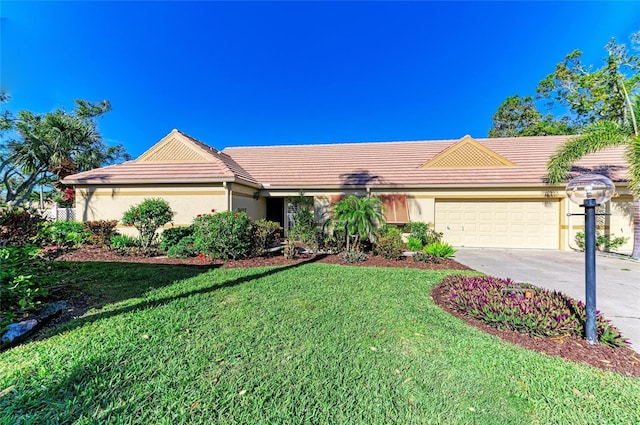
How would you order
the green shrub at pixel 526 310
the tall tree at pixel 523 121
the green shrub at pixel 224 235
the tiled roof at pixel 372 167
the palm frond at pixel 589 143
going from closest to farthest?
the green shrub at pixel 526 310
the green shrub at pixel 224 235
the palm frond at pixel 589 143
the tiled roof at pixel 372 167
the tall tree at pixel 523 121

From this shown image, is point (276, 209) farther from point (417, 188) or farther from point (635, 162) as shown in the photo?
point (635, 162)

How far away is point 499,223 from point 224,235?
11.9 m

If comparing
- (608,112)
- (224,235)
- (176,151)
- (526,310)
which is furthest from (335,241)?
(608,112)

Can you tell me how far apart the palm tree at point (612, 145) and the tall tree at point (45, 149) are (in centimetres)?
2725

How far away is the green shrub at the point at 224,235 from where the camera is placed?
7.99m

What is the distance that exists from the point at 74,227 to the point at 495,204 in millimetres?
18144

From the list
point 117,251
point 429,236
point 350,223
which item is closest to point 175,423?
point 350,223

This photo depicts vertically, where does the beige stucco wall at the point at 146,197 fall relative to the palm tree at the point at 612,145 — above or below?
below

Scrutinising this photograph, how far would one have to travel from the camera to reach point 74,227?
10.5m

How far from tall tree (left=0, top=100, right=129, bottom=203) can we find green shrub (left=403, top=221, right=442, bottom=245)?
2183 centimetres

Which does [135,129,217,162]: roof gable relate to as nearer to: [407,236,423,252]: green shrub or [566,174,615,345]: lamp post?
[407,236,423,252]: green shrub

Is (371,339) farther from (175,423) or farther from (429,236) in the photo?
(429,236)

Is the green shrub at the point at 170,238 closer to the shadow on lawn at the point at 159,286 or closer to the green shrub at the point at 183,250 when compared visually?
the green shrub at the point at 183,250

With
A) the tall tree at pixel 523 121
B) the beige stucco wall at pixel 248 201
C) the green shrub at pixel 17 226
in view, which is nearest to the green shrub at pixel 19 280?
the green shrub at pixel 17 226
